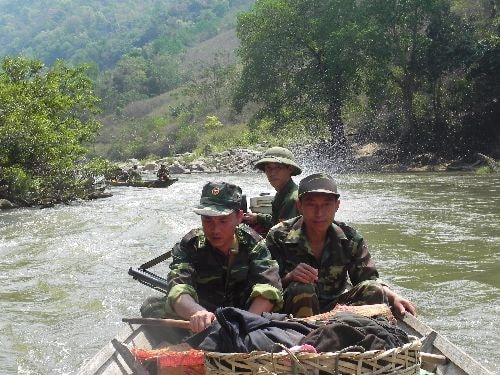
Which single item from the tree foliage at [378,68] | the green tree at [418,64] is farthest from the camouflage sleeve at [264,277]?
the green tree at [418,64]

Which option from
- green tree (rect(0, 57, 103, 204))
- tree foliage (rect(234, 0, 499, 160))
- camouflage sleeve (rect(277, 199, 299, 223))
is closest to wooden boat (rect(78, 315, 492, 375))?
camouflage sleeve (rect(277, 199, 299, 223))

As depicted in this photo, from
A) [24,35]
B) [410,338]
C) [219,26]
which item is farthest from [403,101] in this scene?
[24,35]

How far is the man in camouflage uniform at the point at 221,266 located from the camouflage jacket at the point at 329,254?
1.40 ft

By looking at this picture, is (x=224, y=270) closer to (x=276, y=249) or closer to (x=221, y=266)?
(x=221, y=266)

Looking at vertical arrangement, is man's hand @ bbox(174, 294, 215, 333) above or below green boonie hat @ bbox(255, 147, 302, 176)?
below

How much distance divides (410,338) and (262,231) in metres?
3.22

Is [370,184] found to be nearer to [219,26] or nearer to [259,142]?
[259,142]

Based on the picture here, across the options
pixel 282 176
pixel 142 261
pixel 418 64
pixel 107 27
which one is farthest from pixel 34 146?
pixel 107 27

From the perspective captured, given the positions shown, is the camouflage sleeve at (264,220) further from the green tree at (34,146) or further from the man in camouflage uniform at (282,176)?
the green tree at (34,146)

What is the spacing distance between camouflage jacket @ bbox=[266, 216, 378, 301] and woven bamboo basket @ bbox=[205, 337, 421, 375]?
169 centimetres

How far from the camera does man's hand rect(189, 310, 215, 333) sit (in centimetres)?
325

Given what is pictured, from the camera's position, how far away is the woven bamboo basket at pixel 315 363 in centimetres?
265

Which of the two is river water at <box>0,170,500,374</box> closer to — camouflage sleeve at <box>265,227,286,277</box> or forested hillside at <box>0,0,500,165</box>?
camouflage sleeve at <box>265,227,286,277</box>

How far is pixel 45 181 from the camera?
18.9 meters
